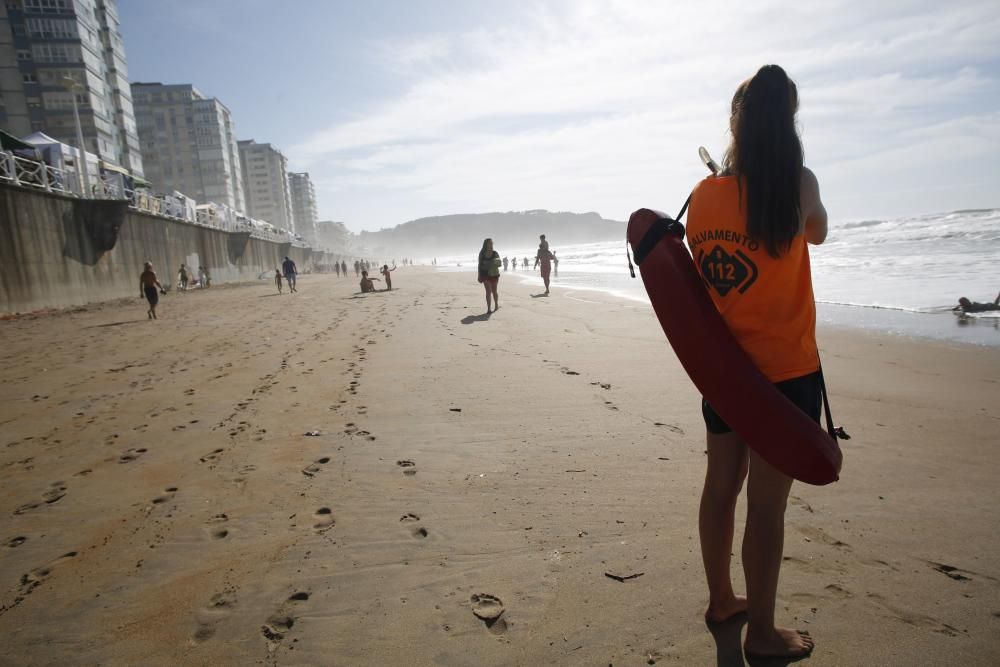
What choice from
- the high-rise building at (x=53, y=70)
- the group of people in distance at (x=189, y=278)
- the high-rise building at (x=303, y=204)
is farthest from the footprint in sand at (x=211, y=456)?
the high-rise building at (x=303, y=204)

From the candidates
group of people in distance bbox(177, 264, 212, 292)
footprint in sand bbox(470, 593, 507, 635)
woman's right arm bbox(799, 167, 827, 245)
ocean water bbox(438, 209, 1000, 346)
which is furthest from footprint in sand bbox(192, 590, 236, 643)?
A: group of people in distance bbox(177, 264, 212, 292)

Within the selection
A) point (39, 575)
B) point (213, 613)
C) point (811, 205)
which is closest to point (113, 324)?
point (39, 575)

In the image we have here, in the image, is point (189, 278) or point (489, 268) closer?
point (489, 268)

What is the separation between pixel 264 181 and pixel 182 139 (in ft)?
98.5

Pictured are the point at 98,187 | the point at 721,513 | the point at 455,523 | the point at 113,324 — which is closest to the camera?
the point at 721,513

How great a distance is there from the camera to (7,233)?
1335 cm

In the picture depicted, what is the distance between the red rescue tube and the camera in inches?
56.3

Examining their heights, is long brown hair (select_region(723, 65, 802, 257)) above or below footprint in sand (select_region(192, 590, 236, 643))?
above

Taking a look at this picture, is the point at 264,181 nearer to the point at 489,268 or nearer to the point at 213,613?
the point at 489,268

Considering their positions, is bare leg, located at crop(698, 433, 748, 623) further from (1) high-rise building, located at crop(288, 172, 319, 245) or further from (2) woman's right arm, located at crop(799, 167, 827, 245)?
(1) high-rise building, located at crop(288, 172, 319, 245)

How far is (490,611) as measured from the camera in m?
1.96

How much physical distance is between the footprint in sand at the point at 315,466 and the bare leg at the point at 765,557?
2.59 meters

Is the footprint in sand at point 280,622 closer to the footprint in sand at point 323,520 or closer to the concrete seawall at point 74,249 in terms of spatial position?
the footprint in sand at point 323,520

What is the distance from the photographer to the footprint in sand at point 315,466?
3.22m
